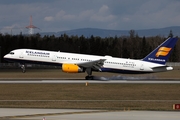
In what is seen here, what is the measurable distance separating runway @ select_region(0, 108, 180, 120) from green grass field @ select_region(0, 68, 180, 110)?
10.9 ft

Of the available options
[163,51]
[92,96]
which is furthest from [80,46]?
[92,96]

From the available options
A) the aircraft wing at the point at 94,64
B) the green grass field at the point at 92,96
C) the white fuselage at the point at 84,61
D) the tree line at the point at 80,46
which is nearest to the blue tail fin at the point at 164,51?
the white fuselage at the point at 84,61

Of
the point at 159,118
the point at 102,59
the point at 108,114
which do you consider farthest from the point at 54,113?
the point at 102,59

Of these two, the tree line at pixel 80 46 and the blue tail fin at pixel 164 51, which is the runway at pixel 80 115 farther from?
the tree line at pixel 80 46

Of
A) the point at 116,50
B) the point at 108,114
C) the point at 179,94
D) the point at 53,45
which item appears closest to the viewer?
the point at 108,114

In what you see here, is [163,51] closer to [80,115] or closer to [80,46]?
[80,115]

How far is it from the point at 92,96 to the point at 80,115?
13582 millimetres

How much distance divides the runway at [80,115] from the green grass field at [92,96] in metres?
3.34

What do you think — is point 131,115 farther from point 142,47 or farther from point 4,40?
point 142,47

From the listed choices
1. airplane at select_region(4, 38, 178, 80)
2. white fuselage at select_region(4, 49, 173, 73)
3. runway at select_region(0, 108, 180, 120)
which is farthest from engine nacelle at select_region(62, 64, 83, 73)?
runway at select_region(0, 108, 180, 120)

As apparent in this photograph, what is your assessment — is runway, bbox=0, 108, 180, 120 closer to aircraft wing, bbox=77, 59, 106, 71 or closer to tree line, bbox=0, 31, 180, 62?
aircraft wing, bbox=77, 59, 106, 71

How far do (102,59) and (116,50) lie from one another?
12909 centimetres

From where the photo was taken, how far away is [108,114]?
2434cm

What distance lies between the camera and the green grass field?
3050 centimetres
